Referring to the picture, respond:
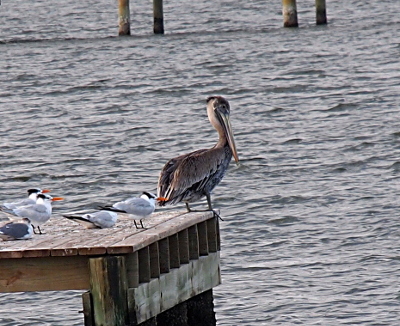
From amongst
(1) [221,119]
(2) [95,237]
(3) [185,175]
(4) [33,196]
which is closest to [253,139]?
(1) [221,119]

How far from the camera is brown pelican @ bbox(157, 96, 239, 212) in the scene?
352 inches

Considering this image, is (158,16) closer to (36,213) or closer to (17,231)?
(36,213)

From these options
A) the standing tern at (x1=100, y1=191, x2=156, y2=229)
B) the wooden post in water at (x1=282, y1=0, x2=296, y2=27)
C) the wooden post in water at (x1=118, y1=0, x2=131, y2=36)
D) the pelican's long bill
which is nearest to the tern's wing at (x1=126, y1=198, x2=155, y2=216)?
the standing tern at (x1=100, y1=191, x2=156, y2=229)

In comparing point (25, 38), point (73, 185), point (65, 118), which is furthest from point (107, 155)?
point (25, 38)

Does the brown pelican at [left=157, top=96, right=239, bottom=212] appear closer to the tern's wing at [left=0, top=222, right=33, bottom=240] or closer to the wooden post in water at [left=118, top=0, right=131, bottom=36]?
the tern's wing at [left=0, top=222, right=33, bottom=240]

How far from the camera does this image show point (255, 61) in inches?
1078

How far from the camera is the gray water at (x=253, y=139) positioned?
405 inches

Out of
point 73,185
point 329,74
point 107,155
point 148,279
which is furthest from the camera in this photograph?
point 329,74

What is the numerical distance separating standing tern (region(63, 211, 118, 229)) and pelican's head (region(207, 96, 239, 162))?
2.68 m

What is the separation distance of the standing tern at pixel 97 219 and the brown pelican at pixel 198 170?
1.17 m

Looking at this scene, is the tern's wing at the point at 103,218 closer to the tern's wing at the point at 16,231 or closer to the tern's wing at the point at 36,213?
the tern's wing at the point at 36,213

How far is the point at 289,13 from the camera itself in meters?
31.3

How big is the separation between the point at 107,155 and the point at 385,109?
5620mm

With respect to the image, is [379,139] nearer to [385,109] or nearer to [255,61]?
[385,109]
